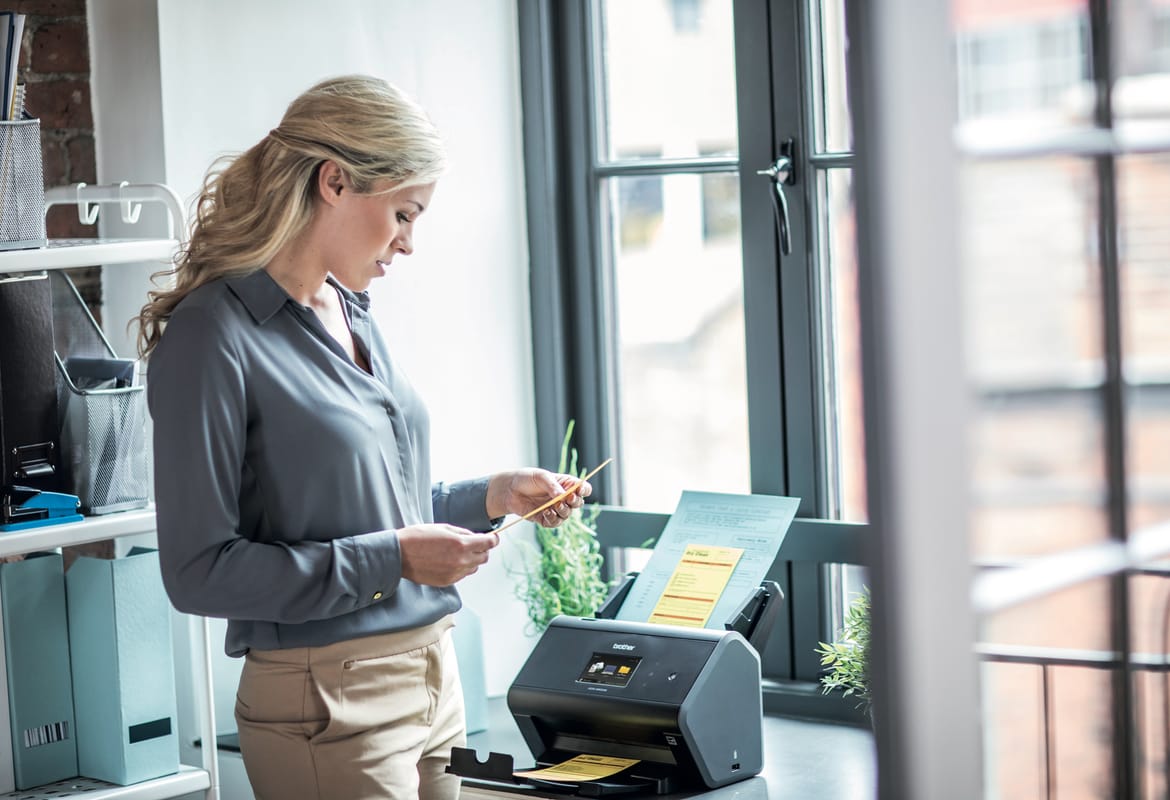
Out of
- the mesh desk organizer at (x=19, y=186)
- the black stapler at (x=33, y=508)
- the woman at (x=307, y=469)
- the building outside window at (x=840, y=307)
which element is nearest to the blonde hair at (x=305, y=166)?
the woman at (x=307, y=469)

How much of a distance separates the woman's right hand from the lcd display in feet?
1.44

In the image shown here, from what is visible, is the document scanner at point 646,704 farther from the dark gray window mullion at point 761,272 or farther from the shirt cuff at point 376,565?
the dark gray window mullion at point 761,272

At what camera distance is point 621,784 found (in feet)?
7.32

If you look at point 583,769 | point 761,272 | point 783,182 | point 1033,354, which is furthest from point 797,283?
point 1033,354

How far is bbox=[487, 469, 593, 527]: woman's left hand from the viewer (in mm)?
2279

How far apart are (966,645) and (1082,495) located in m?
0.28

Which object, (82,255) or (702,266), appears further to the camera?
(702,266)

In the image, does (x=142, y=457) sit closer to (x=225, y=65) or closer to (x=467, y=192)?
(x=225, y=65)

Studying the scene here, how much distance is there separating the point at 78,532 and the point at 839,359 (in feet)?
4.90

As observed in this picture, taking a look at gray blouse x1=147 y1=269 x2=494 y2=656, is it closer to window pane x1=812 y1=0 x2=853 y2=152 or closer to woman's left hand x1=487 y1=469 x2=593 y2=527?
woman's left hand x1=487 y1=469 x2=593 y2=527

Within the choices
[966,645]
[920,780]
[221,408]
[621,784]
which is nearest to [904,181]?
[966,645]

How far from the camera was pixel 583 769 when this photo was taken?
90.3 inches

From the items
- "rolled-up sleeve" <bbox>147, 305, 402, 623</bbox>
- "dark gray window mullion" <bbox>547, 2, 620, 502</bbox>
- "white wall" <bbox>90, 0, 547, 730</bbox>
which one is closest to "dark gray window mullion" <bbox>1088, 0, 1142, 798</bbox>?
"rolled-up sleeve" <bbox>147, 305, 402, 623</bbox>

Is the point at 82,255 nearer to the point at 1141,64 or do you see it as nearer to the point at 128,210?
the point at 128,210
